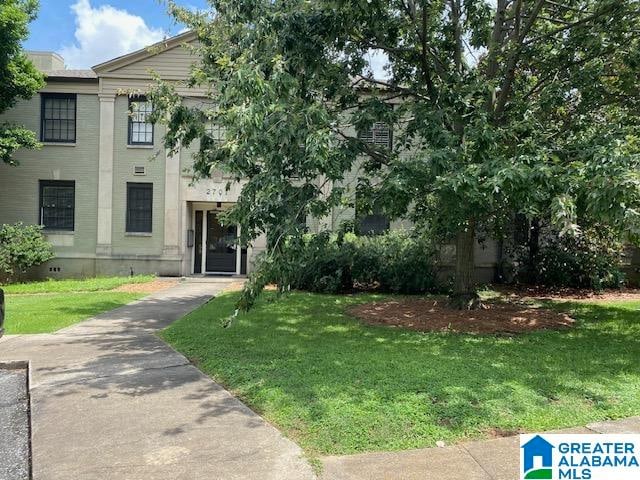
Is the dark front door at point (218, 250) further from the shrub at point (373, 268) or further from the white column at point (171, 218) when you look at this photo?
the shrub at point (373, 268)

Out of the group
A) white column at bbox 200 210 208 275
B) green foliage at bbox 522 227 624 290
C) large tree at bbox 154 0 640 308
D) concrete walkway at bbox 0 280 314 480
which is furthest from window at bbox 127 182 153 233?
green foliage at bbox 522 227 624 290

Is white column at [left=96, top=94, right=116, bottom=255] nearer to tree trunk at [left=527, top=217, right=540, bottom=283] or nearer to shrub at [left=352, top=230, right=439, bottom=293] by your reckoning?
shrub at [left=352, top=230, right=439, bottom=293]

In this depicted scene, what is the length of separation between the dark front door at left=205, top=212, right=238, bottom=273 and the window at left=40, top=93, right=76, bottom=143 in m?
5.25

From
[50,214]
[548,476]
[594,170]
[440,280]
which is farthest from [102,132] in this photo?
[548,476]

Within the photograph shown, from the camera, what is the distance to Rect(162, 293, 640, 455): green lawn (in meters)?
4.51

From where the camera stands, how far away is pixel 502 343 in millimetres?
7520

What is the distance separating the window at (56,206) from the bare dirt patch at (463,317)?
11.6 metres

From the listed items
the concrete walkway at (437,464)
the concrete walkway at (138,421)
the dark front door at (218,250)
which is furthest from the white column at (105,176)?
the concrete walkway at (437,464)

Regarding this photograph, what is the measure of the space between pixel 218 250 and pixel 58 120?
6729mm

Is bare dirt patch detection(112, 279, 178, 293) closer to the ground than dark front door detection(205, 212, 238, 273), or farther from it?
closer to the ground

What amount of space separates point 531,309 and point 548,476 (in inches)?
292

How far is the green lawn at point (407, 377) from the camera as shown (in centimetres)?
451

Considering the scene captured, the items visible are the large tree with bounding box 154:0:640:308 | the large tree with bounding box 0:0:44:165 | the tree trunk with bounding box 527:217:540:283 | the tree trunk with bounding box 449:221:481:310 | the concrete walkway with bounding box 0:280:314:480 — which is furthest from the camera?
the tree trunk with bounding box 527:217:540:283

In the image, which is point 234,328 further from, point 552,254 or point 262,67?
point 552,254
